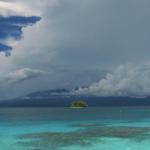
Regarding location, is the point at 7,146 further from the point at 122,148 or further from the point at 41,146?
the point at 122,148

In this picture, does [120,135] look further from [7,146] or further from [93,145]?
[7,146]

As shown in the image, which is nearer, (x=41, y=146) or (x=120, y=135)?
(x=41, y=146)

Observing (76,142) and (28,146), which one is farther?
(76,142)

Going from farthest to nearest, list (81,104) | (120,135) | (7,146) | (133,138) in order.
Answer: (81,104) → (120,135) → (133,138) → (7,146)

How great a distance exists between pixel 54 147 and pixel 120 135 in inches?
328

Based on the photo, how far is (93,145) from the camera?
28172mm

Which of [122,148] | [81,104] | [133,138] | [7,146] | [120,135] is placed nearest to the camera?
[122,148]

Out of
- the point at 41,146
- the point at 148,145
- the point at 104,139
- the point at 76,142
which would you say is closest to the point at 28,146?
the point at 41,146

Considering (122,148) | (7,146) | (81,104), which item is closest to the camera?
(122,148)

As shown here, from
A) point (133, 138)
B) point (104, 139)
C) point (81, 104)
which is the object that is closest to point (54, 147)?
point (104, 139)

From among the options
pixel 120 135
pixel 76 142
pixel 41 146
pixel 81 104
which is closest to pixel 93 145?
pixel 76 142

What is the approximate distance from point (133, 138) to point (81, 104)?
5467 inches

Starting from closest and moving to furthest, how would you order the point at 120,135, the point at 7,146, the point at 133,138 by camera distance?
the point at 7,146 < the point at 133,138 < the point at 120,135

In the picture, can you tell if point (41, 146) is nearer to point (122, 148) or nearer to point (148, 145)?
point (122, 148)
